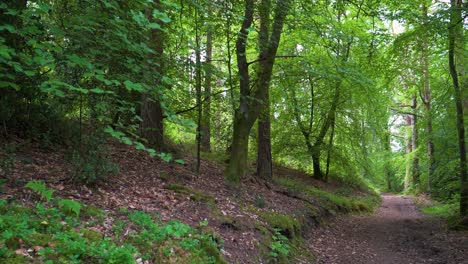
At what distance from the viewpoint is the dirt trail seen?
7.64m

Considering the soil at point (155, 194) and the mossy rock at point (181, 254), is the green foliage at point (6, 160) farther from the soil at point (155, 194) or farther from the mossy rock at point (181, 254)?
the mossy rock at point (181, 254)

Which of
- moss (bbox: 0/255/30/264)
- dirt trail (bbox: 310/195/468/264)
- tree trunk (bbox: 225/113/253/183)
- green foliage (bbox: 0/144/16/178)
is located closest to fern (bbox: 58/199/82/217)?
moss (bbox: 0/255/30/264)

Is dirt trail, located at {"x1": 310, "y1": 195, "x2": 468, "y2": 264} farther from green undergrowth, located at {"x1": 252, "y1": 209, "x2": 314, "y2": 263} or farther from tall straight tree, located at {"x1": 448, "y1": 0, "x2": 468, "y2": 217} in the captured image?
tall straight tree, located at {"x1": 448, "y1": 0, "x2": 468, "y2": 217}

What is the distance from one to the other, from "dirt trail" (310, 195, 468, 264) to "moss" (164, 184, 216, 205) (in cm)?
282

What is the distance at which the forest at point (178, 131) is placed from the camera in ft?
12.6

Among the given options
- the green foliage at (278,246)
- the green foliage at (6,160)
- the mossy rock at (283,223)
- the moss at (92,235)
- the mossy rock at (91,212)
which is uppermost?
the green foliage at (6,160)

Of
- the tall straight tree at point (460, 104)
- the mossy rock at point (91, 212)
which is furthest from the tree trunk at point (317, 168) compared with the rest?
the mossy rock at point (91, 212)

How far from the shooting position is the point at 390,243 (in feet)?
30.1

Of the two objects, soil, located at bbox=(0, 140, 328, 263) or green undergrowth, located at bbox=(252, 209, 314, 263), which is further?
green undergrowth, located at bbox=(252, 209, 314, 263)

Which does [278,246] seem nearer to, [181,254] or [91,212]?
[181,254]

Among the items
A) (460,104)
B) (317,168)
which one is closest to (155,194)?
(460,104)

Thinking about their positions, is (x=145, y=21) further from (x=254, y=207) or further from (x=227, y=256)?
(x=254, y=207)

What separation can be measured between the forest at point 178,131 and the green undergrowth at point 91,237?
20 mm

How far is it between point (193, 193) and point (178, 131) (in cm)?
225
